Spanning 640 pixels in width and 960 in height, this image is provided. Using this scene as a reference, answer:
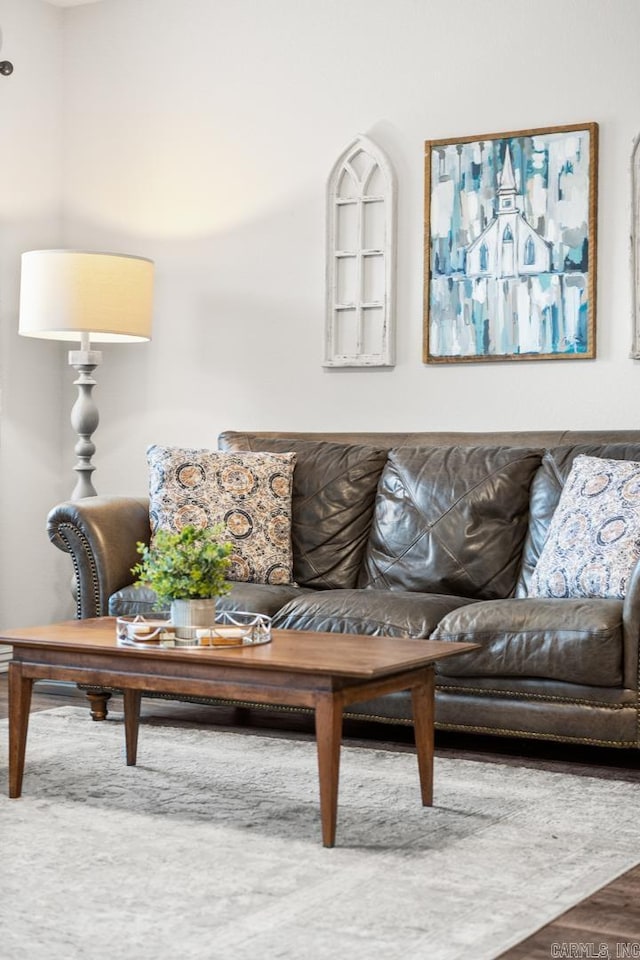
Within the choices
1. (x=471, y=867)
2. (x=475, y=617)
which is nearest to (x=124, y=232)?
(x=475, y=617)

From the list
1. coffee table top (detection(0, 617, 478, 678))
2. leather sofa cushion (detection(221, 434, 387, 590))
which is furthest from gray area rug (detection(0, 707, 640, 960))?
leather sofa cushion (detection(221, 434, 387, 590))

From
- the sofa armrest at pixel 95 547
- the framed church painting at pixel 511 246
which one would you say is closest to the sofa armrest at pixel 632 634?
the framed church painting at pixel 511 246

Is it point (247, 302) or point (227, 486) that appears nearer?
point (227, 486)

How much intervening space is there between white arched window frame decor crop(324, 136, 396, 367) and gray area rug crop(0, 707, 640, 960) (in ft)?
5.90

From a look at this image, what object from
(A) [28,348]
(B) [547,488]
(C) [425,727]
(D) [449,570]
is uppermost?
(A) [28,348]

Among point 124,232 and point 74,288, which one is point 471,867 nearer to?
point 74,288

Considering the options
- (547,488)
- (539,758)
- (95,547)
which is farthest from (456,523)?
(95,547)

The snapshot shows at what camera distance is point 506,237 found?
4.72m

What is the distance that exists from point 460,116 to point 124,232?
1598mm

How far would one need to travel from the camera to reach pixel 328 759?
274 cm

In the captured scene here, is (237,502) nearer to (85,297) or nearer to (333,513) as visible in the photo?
(333,513)

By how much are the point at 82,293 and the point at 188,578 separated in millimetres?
2067

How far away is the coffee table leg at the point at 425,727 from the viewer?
123 inches

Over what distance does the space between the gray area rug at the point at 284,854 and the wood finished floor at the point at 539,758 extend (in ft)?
0.14
